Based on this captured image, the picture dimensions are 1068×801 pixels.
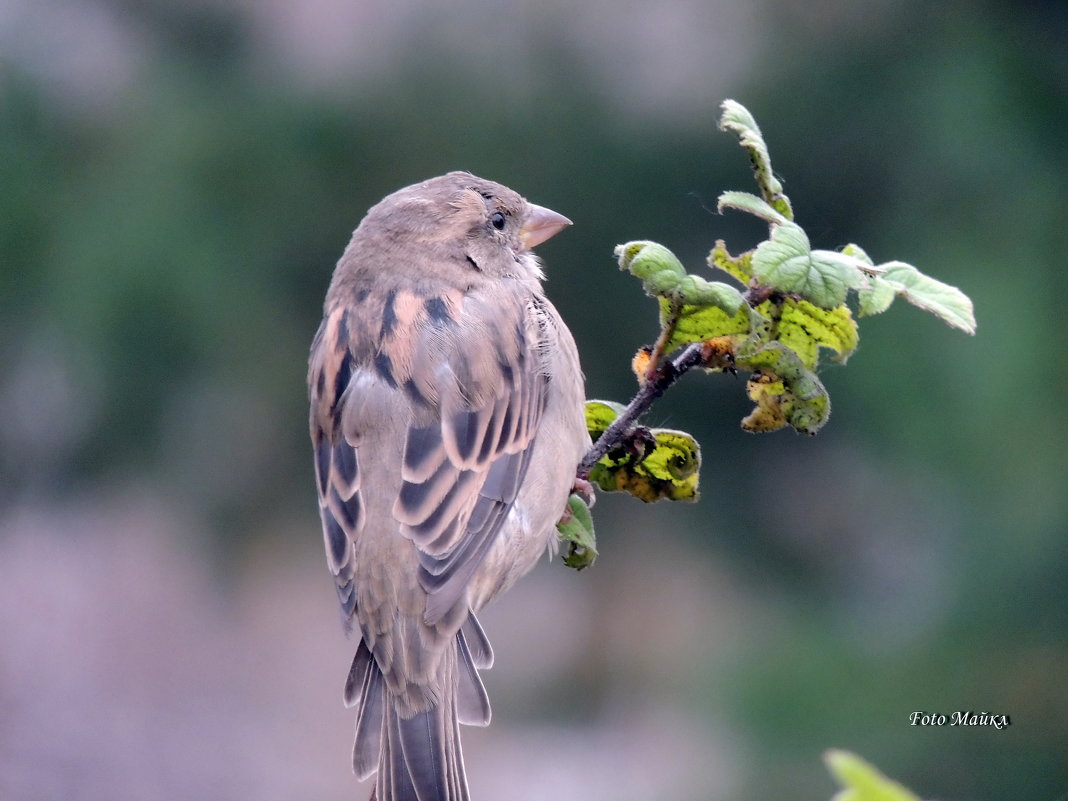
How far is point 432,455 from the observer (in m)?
3.34

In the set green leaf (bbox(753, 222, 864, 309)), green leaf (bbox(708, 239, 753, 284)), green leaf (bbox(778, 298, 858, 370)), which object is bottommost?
green leaf (bbox(753, 222, 864, 309))

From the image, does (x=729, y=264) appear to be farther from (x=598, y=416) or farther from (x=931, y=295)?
(x=598, y=416)

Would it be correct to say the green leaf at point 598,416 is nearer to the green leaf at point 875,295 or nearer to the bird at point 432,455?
the bird at point 432,455

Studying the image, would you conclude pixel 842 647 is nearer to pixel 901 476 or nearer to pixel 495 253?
pixel 901 476

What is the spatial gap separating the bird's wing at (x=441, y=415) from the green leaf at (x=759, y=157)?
3.81 ft

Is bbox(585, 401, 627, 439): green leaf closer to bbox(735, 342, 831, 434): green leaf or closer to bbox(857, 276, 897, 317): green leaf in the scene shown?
bbox(735, 342, 831, 434): green leaf

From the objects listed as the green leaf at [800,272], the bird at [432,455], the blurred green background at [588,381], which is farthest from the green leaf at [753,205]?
the blurred green background at [588,381]

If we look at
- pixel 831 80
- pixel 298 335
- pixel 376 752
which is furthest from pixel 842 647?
pixel 376 752

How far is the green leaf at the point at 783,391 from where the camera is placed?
2.54 m

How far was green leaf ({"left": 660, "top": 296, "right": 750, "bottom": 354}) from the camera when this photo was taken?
2475 millimetres

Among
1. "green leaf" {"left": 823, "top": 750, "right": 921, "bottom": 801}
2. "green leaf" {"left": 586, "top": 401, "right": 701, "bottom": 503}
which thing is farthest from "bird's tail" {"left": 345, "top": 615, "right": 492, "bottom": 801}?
"green leaf" {"left": 823, "top": 750, "right": 921, "bottom": 801}

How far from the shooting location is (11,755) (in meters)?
8.95

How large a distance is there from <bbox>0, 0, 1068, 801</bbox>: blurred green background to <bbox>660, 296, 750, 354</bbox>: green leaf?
17.4ft

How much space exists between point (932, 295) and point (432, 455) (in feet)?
4.50
